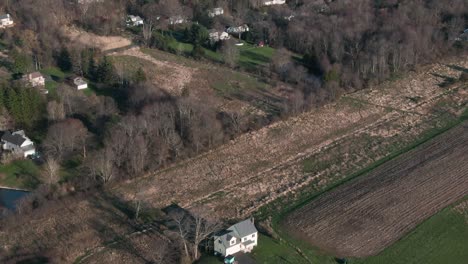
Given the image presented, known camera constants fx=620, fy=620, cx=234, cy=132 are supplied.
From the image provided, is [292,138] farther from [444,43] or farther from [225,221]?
[444,43]

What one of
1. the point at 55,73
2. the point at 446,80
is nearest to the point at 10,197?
the point at 55,73

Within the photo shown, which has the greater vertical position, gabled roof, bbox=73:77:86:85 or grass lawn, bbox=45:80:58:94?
gabled roof, bbox=73:77:86:85

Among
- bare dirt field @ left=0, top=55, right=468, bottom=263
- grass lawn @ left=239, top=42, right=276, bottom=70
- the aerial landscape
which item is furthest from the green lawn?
grass lawn @ left=239, top=42, right=276, bottom=70

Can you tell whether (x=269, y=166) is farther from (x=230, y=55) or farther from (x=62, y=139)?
(x=230, y=55)

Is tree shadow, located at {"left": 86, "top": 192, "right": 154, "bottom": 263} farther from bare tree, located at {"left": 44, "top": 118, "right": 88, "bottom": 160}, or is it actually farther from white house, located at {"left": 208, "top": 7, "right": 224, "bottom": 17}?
white house, located at {"left": 208, "top": 7, "right": 224, "bottom": 17}

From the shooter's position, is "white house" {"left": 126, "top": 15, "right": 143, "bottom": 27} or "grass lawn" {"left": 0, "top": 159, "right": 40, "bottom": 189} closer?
"grass lawn" {"left": 0, "top": 159, "right": 40, "bottom": 189}

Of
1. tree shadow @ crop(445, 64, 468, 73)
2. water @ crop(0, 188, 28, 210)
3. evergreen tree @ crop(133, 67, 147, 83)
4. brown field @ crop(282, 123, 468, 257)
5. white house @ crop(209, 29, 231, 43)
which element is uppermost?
white house @ crop(209, 29, 231, 43)
